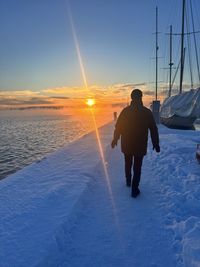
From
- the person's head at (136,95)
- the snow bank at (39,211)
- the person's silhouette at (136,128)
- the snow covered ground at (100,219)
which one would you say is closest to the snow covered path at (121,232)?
the snow covered ground at (100,219)

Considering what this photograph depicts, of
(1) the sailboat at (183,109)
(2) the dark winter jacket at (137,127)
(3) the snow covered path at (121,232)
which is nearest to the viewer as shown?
(3) the snow covered path at (121,232)

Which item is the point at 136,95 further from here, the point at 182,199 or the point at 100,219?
the point at 100,219

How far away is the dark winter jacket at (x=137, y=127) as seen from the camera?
571cm

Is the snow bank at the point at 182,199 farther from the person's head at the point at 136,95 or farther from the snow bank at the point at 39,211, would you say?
the person's head at the point at 136,95

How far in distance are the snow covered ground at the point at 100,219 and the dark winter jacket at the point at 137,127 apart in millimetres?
1029

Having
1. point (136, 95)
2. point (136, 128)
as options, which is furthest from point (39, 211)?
point (136, 95)

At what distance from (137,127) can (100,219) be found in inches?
80.6

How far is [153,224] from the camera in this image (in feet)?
14.5

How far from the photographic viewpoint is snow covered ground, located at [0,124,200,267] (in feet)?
11.6

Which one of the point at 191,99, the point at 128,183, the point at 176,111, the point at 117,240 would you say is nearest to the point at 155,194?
the point at 128,183

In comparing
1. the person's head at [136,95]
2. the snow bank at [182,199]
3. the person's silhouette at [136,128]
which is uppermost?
the person's head at [136,95]

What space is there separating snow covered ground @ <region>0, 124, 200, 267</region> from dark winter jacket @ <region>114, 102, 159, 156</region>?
1029 millimetres

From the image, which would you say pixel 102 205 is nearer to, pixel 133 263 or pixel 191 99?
pixel 133 263

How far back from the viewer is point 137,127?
572cm
